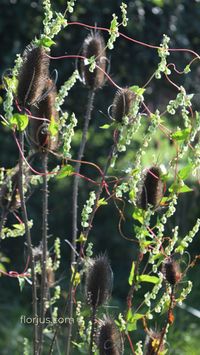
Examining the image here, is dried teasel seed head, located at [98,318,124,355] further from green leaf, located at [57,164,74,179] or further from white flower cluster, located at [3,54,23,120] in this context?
white flower cluster, located at [3,54,23,120]

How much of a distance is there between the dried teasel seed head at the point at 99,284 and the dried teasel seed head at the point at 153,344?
18 centimetres

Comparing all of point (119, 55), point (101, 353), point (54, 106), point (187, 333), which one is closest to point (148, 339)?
point (101, 353)

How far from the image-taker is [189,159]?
204 centimetres

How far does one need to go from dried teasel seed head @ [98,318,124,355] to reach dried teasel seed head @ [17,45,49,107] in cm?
56

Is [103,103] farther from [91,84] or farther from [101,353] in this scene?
[101,353]

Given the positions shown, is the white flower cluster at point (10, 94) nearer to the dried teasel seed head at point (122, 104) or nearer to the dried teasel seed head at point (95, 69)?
the dried teasel seed head at point (122, 104)

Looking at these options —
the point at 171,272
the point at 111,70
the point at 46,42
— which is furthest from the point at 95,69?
the point at 111,70

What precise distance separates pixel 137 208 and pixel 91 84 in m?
0.53

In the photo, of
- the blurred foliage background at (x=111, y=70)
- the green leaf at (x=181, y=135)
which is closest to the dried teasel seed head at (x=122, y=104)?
the green leaf at (x=181, y=135)

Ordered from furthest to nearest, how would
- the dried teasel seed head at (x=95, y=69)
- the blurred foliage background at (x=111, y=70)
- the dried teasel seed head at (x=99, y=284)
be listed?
the blurred foliage background at (x=111, y=70) < the dried teasel seed head at (x=95, y=69) < the dried teasel seed head at (x=99, y=284)

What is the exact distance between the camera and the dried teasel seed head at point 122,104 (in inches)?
81.8

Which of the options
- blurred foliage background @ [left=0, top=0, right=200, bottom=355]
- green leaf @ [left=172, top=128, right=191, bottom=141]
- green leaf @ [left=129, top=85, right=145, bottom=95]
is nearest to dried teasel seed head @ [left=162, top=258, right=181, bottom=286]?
green leaf @ [left=172, top=128, right=191, bottom=141]

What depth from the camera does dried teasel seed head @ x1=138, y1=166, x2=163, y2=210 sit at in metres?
2.04

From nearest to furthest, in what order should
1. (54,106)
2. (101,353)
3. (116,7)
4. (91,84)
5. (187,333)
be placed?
1. (101,353)
2. (54,106)
3. (91,84)
4. (187,333)
5. (116,7)
